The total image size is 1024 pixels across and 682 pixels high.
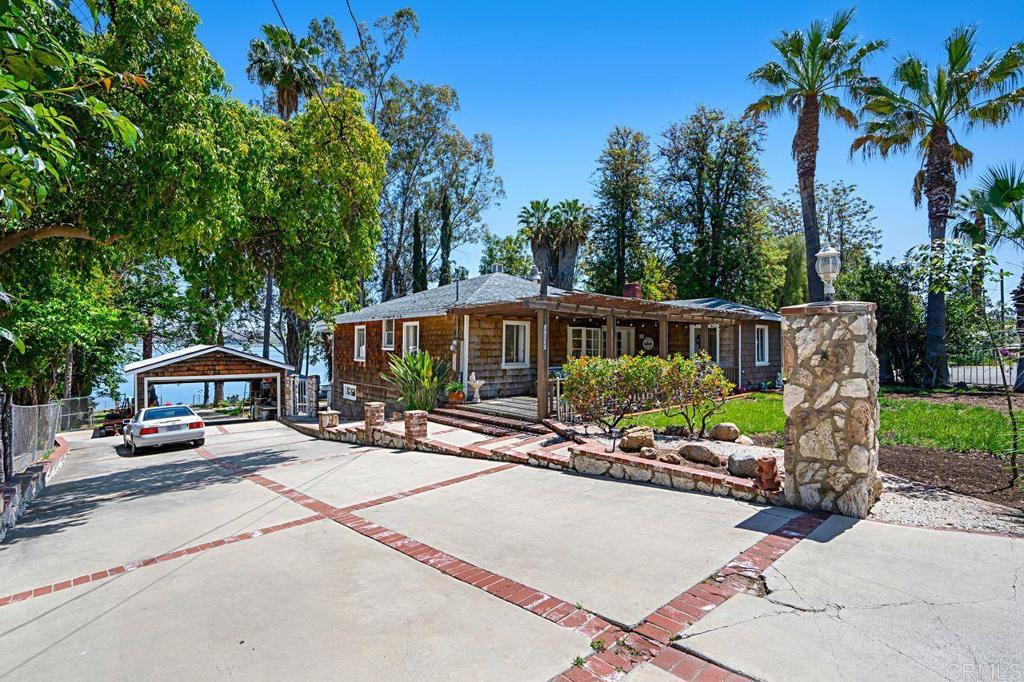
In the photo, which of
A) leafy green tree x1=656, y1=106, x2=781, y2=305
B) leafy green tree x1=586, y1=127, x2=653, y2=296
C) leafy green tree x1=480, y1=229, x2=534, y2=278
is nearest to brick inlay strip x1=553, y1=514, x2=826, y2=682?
leafy green tree x1=656, y1=106, x2=781, y2=305

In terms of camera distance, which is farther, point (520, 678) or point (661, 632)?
point (661, 632)

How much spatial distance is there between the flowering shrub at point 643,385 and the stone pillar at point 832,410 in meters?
3.33

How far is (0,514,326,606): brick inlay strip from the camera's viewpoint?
4.34 meters

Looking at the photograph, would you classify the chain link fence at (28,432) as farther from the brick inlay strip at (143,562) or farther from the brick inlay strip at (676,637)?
the brick inlay strip at (676,637)

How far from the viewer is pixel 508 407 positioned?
13023 millimetres

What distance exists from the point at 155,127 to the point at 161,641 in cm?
721

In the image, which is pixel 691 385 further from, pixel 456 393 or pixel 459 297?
pixel 459 297

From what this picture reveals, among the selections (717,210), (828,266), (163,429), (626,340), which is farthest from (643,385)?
(717,210)

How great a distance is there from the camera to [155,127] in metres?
7.41

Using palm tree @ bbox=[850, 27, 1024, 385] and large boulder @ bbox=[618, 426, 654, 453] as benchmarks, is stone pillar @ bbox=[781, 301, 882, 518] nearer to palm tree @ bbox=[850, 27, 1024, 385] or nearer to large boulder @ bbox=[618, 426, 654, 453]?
large boulder @ bbox=[618, 426, 654, 453]

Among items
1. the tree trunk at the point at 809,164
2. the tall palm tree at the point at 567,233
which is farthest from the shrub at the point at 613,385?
the tall palm tree at the point at 567,233

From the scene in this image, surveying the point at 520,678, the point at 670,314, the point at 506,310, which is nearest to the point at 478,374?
the point at 506,310

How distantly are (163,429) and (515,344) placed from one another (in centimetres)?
1036

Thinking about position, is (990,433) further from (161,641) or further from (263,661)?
(161,641)
